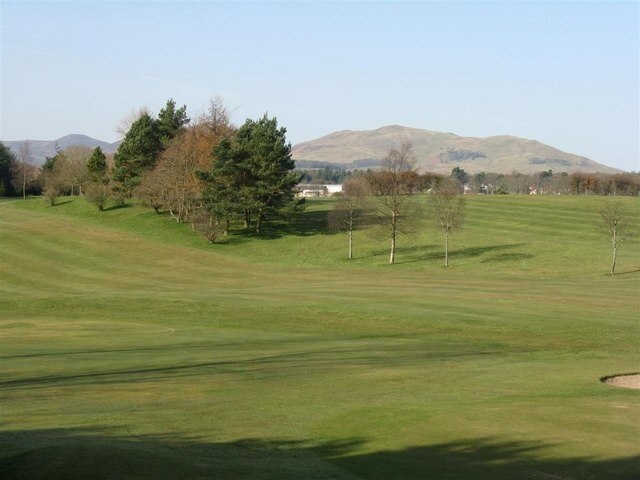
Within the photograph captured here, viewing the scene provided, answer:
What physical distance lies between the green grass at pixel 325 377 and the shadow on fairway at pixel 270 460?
0.05 m

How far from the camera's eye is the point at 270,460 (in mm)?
13664

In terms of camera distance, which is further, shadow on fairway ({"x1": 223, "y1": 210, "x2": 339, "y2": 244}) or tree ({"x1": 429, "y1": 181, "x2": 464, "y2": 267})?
shadow on fairway ({"x1": 223, "y1": 210, "x2": 339, "y2": 244})

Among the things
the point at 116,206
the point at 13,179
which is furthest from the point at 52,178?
the point at 13,179

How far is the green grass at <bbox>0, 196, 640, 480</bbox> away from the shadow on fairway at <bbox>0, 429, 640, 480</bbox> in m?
0.05

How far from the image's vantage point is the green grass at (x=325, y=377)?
14020 millimetres

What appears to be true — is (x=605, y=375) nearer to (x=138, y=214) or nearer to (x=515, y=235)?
(x=515, y=235)

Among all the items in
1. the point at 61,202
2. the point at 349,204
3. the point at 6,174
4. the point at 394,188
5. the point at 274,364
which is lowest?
the point at 274,364

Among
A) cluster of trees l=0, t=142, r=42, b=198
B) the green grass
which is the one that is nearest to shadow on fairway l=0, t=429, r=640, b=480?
the green grass

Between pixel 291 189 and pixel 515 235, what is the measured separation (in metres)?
24.9

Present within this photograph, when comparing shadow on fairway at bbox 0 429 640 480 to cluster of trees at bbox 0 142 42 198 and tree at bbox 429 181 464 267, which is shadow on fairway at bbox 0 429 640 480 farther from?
cluster of trees at bbox 0 142 42 198

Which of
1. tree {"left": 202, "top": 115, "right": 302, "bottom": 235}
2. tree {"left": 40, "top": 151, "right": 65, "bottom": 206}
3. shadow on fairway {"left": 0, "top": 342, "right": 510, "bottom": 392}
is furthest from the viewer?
tree {"left": 40, "top": 151, "right": 65, "bottom": 206}

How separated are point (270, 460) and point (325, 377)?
8.86 metres

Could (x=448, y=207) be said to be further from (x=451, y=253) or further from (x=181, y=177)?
(x=181, y=177)

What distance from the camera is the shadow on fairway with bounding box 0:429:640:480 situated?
12250 mm
